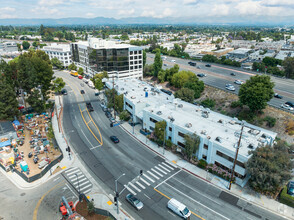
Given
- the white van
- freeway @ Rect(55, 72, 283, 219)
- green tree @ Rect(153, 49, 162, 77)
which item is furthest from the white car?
green tree @ Rect(153, 49, 162, 77)

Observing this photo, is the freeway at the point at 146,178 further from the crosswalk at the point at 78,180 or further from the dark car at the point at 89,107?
the dark car at the point at 89,107

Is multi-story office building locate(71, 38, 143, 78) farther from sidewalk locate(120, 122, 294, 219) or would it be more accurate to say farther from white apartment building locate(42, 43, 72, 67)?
sidewalk locate(120, 122, 294, 219)

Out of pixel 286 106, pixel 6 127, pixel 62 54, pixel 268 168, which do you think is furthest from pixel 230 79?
pixel 62 54

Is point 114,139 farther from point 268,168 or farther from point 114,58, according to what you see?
point 114,58

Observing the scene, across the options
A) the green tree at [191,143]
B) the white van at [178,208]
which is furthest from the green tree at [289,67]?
the white van at [178,208]

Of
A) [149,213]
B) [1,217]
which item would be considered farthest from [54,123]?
[149,213]

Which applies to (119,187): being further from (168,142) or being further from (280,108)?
(280,108)

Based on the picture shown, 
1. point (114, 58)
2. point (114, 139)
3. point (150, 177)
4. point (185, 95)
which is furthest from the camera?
point (114, 58)
